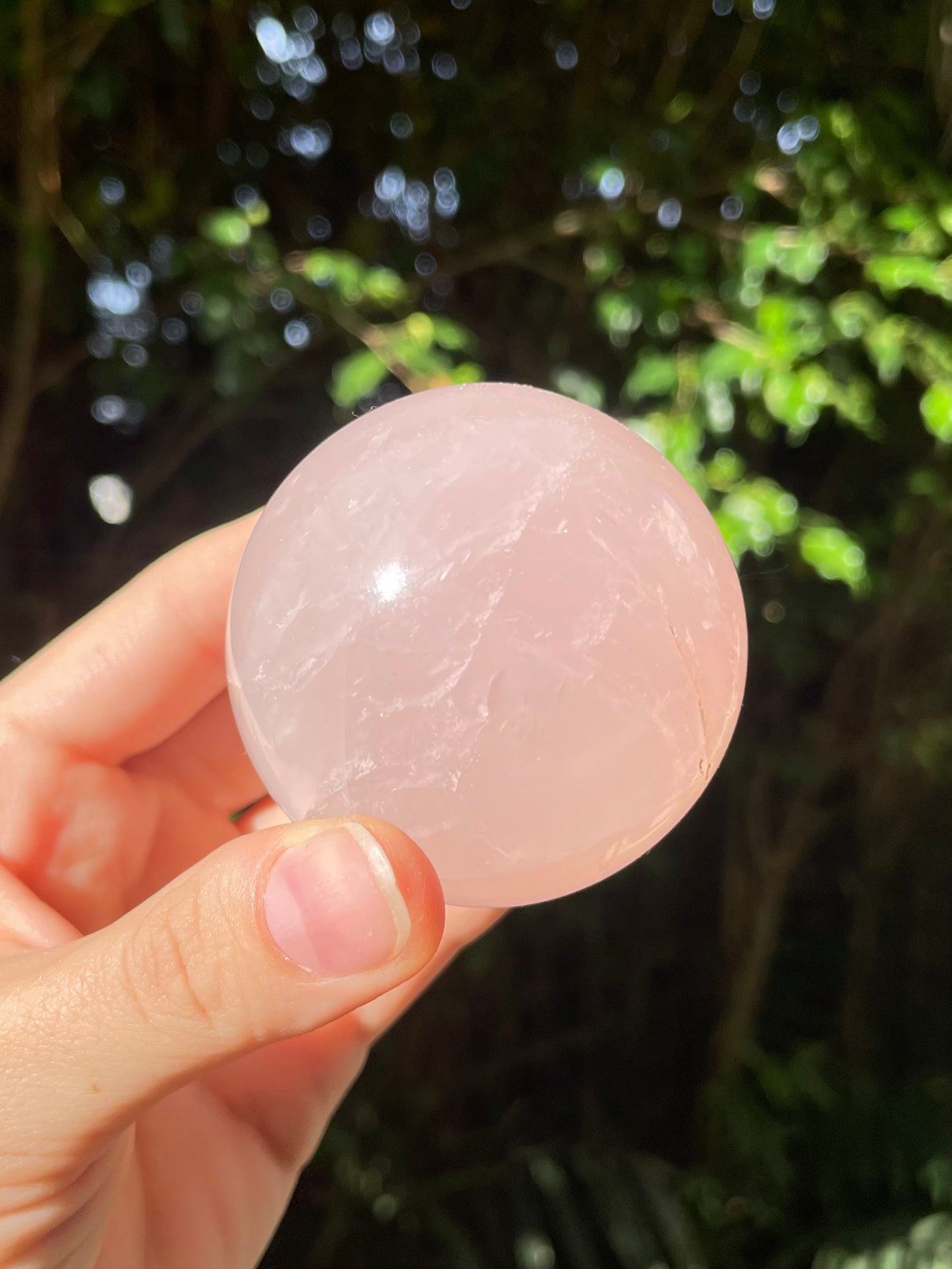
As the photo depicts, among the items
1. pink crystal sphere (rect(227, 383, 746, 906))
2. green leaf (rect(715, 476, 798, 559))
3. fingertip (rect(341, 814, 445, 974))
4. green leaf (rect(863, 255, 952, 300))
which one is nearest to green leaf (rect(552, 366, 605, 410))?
green leaf (rect(715, 476, 798, 559))

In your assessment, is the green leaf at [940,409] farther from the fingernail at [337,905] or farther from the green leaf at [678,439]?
the fingernail at [337,905]

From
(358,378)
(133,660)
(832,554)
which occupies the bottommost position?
(832,554)

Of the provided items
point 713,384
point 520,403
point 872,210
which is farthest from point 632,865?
point 520,403

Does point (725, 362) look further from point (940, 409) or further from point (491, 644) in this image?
point (491, 644)

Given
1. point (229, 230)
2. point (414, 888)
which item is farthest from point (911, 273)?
point (414, 888)

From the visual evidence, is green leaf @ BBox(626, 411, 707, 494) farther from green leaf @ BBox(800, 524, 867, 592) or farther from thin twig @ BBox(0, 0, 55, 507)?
thin twig @ BBox(0, 0, 55, 507)

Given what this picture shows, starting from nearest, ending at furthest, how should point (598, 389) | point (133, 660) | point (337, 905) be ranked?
point (337, 905)
point (133, 660)
point (598, 389)
